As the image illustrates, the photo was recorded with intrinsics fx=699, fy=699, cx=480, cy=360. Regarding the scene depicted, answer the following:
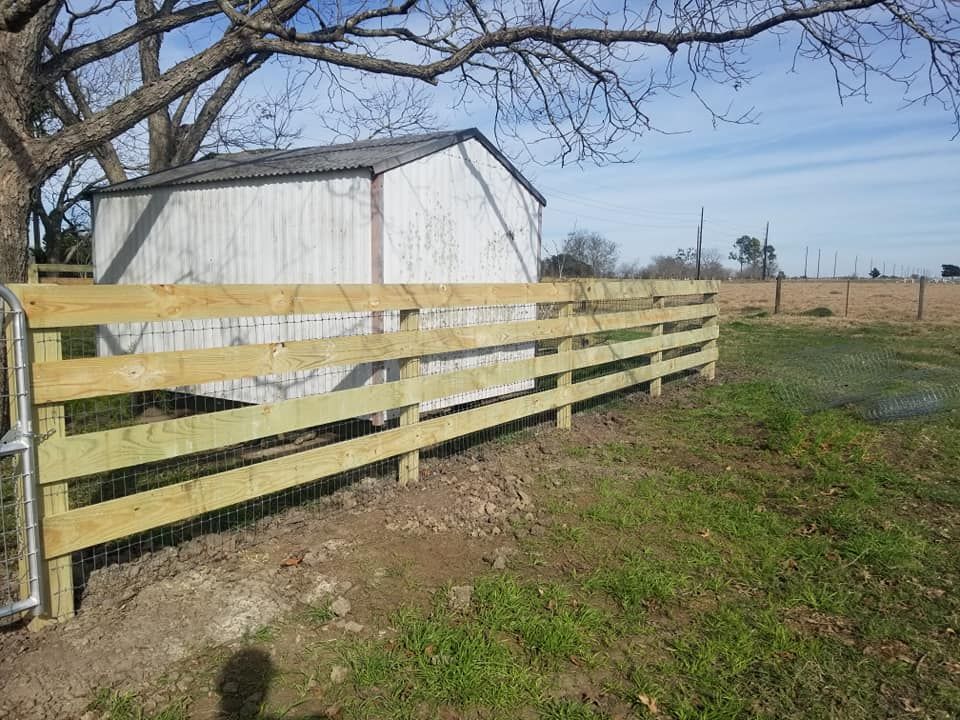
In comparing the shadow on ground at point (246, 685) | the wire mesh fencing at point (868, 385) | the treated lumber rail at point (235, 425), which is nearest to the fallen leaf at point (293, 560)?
the treated lumber rail at point (235, 425)

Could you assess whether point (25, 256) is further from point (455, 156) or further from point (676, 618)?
point (676, 618)

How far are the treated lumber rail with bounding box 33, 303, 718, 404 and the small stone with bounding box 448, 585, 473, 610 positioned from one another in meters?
1.49

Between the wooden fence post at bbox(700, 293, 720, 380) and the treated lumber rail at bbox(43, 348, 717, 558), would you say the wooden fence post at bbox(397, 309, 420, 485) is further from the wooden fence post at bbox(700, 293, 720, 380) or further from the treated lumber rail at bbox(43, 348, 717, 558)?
the wooden fence post at bbox(700, 293, 720, 380)

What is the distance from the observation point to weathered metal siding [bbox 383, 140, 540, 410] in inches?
283

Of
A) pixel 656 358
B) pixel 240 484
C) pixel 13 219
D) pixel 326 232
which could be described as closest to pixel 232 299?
pixel 240 484

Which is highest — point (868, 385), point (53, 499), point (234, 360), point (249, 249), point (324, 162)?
point (324, 162)

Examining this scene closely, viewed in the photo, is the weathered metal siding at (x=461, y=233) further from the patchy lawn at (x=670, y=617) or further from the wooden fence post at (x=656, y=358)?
the patchy lawn at (x=670, y=617)

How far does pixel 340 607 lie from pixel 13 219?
13.8 feet

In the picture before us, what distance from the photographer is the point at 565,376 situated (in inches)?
261

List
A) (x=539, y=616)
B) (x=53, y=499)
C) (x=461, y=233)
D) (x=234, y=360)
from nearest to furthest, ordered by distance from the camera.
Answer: (x=53, y=499)
(x=539, y=616)
(x=234, y=360)
(x=461, y=233)

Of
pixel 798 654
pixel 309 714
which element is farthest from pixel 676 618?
pixel 309 714

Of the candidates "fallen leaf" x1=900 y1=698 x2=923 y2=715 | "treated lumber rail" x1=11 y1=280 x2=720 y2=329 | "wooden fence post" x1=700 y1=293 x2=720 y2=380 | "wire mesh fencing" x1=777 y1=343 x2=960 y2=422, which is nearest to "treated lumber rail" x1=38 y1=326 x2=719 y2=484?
"treated lumber rail" x1=11 y1=280 x2=720 y2=329

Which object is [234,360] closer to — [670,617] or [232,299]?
[232,299]

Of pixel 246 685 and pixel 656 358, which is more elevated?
pixel 656 358
